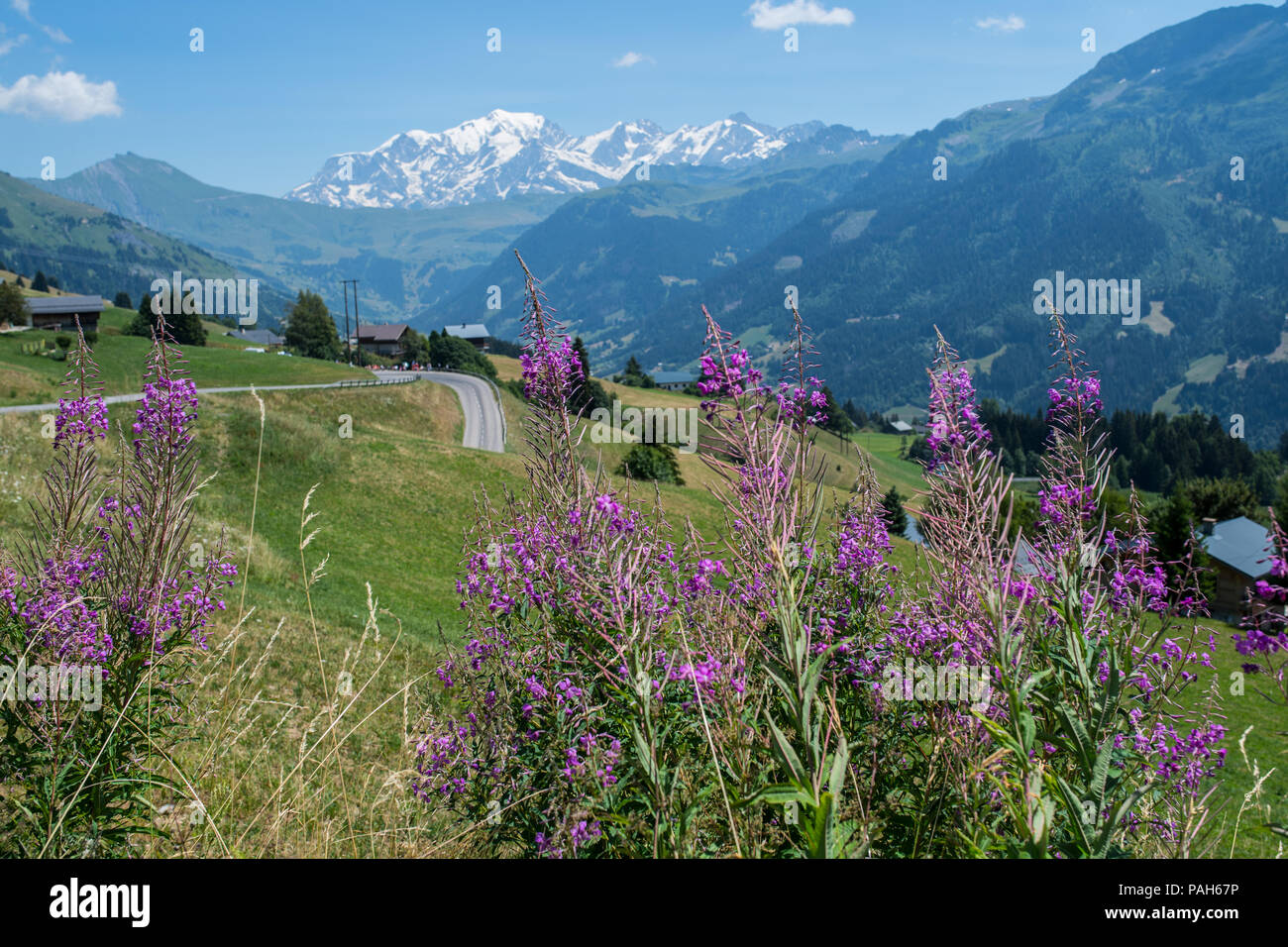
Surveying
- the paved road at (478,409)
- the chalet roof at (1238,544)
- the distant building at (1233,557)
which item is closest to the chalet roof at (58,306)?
the paved road at (478,409)

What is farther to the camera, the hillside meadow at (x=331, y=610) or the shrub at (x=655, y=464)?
the shrub at (x=655, y=464)

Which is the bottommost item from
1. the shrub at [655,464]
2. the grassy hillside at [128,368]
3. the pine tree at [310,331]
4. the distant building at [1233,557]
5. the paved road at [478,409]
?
the distant building at [1233,557]

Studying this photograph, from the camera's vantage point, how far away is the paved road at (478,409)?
61.0 meters

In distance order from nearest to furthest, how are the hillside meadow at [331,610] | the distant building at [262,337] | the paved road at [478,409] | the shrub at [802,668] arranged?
1. the shrub at [802,668]
2. the hillside meadow at [331,610]
3. the paved road at [478,409]
4. the distant building at [262,337]

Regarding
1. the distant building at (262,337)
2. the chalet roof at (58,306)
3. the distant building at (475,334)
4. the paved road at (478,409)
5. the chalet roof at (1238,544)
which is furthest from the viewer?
the distant building at (475,334)

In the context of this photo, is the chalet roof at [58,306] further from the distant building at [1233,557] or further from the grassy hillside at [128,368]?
the distant building at [1233,557]

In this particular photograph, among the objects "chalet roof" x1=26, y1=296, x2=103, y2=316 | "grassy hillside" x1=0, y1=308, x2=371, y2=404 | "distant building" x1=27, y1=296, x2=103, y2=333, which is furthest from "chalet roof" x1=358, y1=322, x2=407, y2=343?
"grassy hillside" x1=0, y1=308, x2=371, y2=404

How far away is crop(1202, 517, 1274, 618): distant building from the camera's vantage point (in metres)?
72.4

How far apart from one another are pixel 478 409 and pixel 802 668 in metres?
70.6

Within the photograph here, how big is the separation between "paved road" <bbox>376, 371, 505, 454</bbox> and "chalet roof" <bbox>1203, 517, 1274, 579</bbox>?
6301 centimetres

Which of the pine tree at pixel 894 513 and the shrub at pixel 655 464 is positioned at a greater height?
the pine tree at pixel 894 513

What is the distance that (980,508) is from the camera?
3668 millimetres
